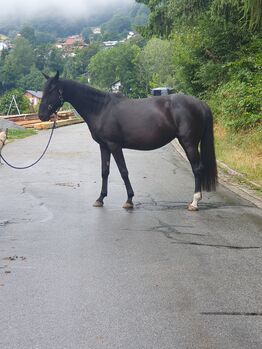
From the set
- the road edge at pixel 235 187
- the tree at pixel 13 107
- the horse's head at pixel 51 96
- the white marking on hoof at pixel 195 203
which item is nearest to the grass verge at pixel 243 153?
the road edge at pixel 235 187

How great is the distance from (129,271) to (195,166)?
4415 millimetres

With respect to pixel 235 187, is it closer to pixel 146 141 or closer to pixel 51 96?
pixel 146 141

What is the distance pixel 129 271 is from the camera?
643 cm

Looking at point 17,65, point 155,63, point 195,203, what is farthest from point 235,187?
point 17,65

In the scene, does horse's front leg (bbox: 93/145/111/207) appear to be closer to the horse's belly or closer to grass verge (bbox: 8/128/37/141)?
the horse's belly

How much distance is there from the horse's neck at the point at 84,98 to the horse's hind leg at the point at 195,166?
1591 millimetres

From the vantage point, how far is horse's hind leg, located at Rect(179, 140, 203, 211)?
33.3ft

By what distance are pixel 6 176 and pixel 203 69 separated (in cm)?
1424

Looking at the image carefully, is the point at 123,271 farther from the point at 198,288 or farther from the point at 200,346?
the point at 200,346

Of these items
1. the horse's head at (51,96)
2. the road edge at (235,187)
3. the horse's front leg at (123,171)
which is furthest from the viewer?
the road edge at (235,187)

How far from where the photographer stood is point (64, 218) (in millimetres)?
9414

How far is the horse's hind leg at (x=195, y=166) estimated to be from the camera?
10.2 m

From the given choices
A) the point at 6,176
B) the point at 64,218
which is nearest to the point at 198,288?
the point at 64,218

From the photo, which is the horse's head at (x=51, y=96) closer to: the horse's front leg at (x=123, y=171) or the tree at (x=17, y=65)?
the horse's front leg at (x=123, y=171)
